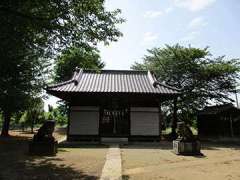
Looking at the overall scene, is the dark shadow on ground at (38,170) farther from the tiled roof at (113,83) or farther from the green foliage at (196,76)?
the green foliage at (196,76)

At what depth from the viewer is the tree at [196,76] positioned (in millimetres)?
27297

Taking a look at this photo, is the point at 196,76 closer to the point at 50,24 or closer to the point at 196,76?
the point at 196,76

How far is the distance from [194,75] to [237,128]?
6966 millimetres

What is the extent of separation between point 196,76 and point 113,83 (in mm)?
11226

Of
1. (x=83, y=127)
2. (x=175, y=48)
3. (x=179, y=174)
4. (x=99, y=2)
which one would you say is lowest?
(x=179, y=174)

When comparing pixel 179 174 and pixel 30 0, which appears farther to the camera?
pixel 30 0

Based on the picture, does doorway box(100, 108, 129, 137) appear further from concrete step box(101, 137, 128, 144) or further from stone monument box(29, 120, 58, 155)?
stone monument box(29, 120, 58, 155)

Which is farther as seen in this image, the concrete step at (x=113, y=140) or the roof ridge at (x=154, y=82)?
the roof ridge at (x=154, y=82)

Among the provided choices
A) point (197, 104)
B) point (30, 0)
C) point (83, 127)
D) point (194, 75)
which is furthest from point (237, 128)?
point (30, 0)

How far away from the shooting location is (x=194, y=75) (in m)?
27.5

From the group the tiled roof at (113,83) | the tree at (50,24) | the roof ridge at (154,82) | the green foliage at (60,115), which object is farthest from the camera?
the green foliage at (60,115)

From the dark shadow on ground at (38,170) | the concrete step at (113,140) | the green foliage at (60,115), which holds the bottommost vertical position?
the dark shadow on ground at (38,170)

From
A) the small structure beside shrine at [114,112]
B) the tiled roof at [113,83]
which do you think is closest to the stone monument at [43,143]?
the tiled roof at [113,83]

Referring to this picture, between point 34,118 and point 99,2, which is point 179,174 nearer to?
point 99,2
